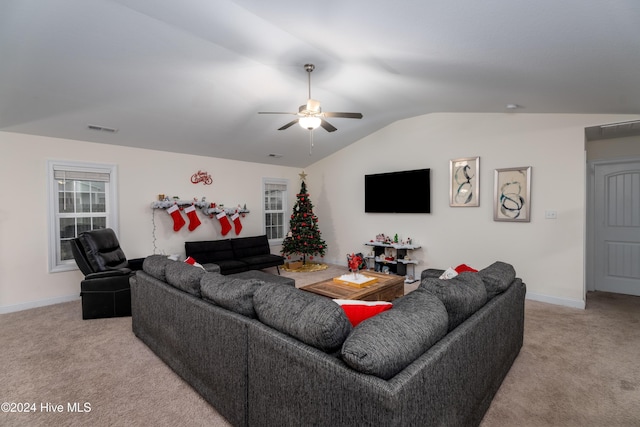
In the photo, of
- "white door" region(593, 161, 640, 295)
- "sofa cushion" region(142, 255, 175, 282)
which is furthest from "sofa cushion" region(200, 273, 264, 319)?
"white door" region(593, 161, 640, 295)

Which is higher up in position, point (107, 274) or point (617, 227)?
point (617, 227)

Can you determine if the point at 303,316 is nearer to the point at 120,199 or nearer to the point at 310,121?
the point at 310,121

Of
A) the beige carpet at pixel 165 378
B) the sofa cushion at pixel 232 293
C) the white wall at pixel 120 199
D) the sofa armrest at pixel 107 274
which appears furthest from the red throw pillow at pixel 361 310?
the white wall at pixel 120 199

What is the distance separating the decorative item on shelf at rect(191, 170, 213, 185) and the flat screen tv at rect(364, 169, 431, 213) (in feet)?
9.96

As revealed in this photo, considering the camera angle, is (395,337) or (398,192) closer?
(395,337)

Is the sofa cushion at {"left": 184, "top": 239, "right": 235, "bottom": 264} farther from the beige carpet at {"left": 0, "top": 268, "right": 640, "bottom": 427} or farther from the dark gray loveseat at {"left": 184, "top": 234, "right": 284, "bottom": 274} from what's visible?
the beige carpet at {"left": 0, "top": 268, "right": 640, "bottom": 427}

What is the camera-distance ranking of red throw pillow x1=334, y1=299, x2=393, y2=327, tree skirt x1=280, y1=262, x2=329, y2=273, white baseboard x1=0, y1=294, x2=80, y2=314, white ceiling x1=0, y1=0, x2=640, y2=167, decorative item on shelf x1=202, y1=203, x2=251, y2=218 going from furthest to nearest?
tree skirt x1=280, y1=262, x2=329, y2=273 < decorative item on shelf x1=202, y1=203, x2=251, y2=218 < white baseboard x1=0, y1=294, x2=80, y2=314 < white ceiling x1=0, y1=0, x2=640, y2=167 < red throw pillow x1=334, y1=299, x2=393, y2=327

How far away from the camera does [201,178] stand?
18.2ft

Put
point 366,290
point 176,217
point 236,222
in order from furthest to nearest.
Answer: point 236,222, point 176,217, point 366,290

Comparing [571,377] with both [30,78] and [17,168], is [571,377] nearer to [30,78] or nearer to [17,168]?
[30,78]

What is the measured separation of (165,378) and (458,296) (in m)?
2.21

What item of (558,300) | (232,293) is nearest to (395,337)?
(232,293)

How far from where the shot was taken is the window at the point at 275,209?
6727mm

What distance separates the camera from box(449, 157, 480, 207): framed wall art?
4.72m
